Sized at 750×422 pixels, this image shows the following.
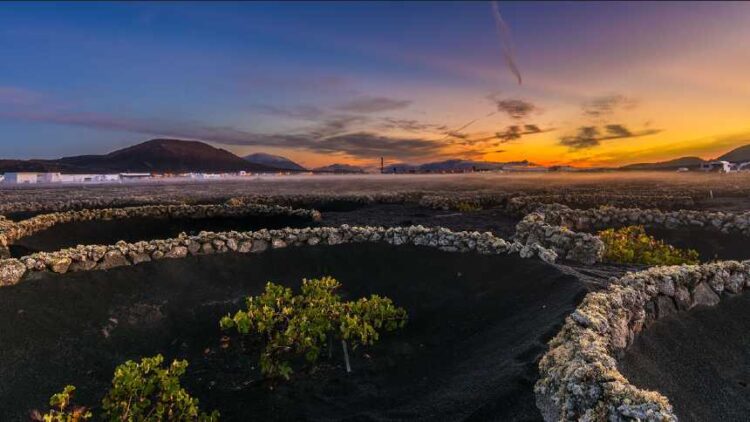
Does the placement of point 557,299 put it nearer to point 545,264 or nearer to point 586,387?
point 545,264

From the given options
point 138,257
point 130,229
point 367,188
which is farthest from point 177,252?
point 367,188

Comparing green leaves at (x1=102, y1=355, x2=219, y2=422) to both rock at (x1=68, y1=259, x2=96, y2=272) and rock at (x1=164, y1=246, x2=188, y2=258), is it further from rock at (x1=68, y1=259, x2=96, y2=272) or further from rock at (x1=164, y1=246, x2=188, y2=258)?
rock at (x1=164, y1=246, x2=188, y2=258)

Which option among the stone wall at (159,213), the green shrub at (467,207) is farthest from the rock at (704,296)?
the green shrub at (467,207)

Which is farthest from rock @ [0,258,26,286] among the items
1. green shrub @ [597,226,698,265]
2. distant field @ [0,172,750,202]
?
distant field @ [0,172,750,202]

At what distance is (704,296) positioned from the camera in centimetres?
1051

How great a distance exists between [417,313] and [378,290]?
1.77 metres

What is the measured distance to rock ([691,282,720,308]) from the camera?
1038 cm

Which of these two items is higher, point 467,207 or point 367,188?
point 367,188

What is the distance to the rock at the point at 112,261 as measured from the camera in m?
14.0

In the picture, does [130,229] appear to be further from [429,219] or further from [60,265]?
[429,219]

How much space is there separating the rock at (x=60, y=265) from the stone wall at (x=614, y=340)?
515 inches

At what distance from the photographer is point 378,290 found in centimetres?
1384

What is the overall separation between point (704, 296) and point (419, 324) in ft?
21.4

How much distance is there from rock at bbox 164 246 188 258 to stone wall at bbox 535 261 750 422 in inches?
474
